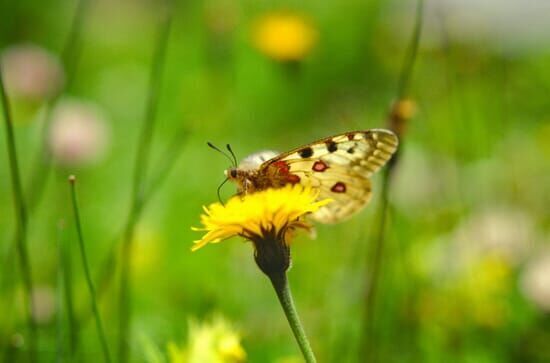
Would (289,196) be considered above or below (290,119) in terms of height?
above

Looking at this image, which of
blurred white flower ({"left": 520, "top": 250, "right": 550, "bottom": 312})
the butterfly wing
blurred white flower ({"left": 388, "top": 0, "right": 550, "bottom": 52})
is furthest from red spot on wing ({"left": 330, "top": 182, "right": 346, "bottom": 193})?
blurred white flower ({"left": 388, "top": 0, "right": 550, "bottom": 52})

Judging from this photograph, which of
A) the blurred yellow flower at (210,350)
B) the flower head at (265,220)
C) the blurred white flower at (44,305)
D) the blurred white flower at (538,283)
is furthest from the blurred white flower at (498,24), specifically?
the flower head at (265,220)

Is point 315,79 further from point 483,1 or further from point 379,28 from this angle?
point 483,1

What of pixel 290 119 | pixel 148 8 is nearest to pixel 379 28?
pixel 290 119

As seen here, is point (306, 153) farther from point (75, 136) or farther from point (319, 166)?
A: point (75, 136)

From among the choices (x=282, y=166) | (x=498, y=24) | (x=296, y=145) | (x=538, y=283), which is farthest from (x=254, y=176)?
(x=498, y=24)

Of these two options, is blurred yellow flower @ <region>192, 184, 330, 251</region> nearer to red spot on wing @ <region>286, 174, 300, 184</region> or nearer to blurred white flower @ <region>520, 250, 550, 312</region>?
red spot on wing @ <region>286, 174, 300, 184</region>
